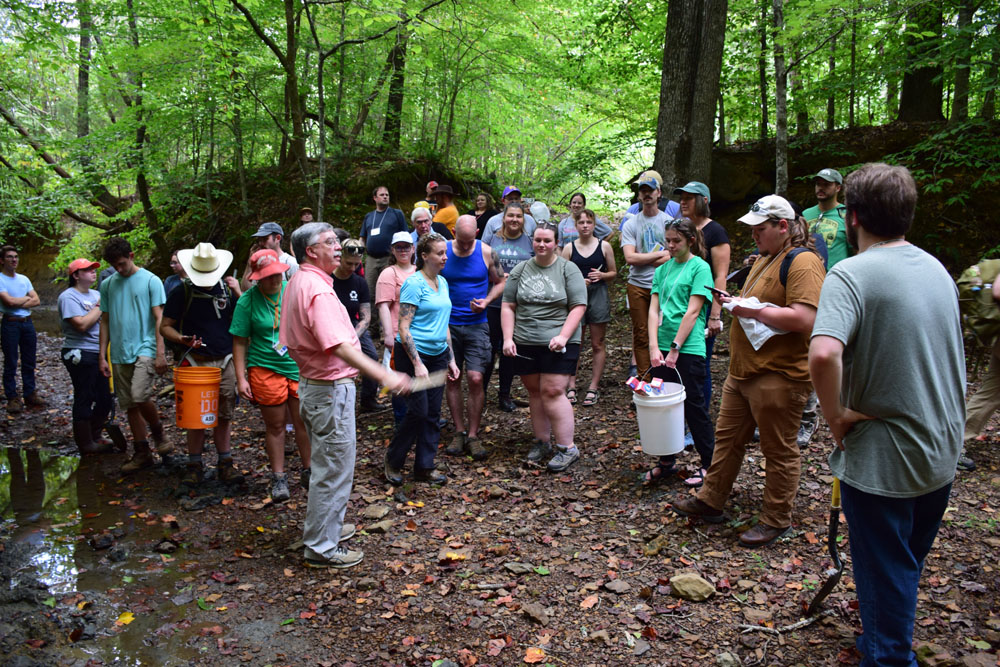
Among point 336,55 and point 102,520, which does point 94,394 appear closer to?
point 102,520

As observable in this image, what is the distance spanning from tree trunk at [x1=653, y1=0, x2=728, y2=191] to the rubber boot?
8255 millimetres

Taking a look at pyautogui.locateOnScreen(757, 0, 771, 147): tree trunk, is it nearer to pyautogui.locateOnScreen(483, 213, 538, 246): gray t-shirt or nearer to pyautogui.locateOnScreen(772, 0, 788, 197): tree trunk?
pyautogui.locateOnScreen(772, 0, 788, 197): tree trunk

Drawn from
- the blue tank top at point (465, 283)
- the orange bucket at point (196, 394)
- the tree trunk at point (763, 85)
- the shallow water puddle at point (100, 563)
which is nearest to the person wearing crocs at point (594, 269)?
the blue tank top at point (465, 283)

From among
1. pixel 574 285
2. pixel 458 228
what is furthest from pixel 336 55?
pixel 574 285

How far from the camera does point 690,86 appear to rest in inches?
372

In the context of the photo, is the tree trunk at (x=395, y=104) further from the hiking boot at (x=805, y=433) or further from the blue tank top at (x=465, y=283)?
the hiking boot at (x=805, y=433)

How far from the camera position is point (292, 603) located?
3.96m

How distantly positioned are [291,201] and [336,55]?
3246 mm

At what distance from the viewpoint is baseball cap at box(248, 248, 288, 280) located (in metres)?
5.19

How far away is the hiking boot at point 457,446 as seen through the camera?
636 cm

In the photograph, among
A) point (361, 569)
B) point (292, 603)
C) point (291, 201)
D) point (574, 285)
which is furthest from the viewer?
point (291, 201)

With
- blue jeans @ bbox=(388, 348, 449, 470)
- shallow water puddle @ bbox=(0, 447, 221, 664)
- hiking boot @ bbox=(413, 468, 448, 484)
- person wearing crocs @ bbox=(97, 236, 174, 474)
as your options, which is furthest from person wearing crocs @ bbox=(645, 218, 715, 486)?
person wearing crocs @ bbox=(97, 236, 174, 474)

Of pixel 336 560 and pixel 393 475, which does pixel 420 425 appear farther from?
pixel 336 560

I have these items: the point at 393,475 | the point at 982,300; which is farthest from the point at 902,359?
the point at 393,475
